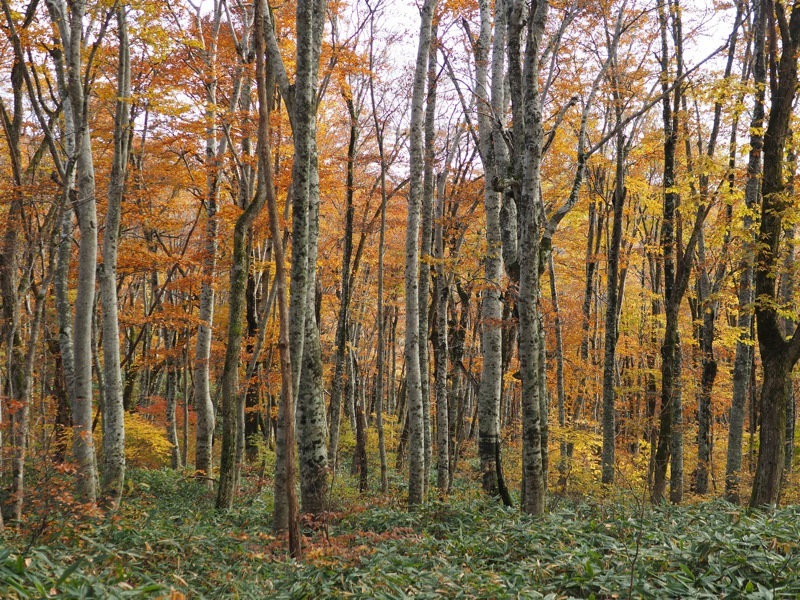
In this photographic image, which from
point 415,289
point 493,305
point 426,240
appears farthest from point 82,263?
point 493,305

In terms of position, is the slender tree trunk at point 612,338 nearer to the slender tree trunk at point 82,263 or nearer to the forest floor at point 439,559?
the forest floor at point 439,559

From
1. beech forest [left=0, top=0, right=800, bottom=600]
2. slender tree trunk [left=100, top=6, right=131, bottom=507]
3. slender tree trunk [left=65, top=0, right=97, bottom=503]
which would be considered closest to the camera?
beech forest [left=0, top=0, right=800, bottom=600]

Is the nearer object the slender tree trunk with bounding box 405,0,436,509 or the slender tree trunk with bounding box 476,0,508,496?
the slender tree trunk with bounding box 476,0,508,496

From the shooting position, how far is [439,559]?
529cm

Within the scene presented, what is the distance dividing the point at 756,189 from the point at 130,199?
13163 millimetres

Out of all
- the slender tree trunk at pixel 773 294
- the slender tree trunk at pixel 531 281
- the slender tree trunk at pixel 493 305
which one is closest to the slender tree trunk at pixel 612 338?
the slender tree trunk at pixel 493 305

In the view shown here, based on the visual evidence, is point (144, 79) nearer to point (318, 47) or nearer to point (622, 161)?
point (318, 47)

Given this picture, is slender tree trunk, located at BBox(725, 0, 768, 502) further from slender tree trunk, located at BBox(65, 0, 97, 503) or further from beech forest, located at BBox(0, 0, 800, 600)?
slender tree trunk, located at BBox(65, 0, 97, 503)

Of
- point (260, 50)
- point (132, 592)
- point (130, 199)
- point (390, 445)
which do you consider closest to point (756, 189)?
point (260, 50)

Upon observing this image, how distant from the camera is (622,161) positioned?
13.6m

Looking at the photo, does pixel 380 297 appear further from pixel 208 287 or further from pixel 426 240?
pixel 208 287

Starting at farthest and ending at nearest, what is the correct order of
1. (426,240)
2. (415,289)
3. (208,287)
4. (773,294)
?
(208,287), (426,240), (415,289), (773,294)

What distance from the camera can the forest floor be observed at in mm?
4047

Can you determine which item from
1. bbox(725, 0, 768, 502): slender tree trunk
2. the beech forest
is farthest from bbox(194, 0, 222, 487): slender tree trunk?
bbox(725, 0, 768, 502): slender tree trunk
